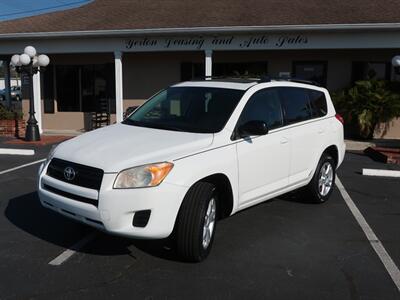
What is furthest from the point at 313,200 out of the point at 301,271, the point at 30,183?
the point at 30,183

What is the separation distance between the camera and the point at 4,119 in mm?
14938

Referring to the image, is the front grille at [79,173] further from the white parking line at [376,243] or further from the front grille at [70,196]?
the white parking line at [376,243]

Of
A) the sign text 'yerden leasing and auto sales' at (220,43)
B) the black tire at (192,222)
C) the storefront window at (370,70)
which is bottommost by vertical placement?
the black tire at (192,222)

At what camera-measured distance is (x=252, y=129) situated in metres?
4.88

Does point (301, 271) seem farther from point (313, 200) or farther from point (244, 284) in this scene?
point (313, 200)

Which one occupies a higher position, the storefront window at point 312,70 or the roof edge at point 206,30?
the roof edge at point 206,30

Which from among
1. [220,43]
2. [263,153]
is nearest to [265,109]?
[263,153]

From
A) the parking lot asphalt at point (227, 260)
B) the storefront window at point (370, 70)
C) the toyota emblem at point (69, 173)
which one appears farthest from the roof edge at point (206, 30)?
the toyota emblem at point (69, 173)

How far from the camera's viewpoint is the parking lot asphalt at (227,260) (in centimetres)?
392

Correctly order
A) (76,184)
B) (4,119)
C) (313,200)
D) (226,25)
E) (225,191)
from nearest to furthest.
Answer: (76,184)
(225,191)
(313,200)
(226,25)
(4,119)

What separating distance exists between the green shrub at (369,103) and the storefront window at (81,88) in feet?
24.8

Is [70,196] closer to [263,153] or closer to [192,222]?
[192,222]

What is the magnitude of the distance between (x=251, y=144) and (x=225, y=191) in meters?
0.59

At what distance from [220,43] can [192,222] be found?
9840mm
